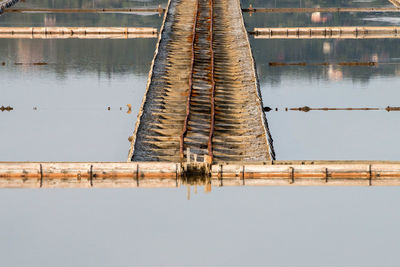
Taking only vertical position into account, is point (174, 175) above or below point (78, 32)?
below

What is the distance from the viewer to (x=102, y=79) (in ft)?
261

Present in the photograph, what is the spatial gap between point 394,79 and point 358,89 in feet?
16.3

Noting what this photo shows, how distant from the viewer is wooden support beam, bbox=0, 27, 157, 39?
97.9 meters

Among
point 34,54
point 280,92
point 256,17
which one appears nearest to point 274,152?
point 280,92

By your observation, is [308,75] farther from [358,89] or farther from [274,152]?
[274,152]

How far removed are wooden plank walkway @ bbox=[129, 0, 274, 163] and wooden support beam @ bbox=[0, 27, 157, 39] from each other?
605 centimetres

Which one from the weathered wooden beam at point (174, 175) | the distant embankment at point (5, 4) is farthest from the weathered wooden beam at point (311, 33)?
the weathered wooden beam at point (174, 175)

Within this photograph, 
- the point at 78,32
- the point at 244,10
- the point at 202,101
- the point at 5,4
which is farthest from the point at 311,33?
the point at 5,4

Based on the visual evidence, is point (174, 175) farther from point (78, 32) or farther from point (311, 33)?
point (78, 32)

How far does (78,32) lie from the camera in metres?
98.4

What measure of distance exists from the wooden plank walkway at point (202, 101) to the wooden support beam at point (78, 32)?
605cm

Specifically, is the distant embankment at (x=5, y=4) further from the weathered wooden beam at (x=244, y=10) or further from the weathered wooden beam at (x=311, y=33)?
the weathered wooden beam at (x=311, y=33)

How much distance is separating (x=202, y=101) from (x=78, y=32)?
121 feet

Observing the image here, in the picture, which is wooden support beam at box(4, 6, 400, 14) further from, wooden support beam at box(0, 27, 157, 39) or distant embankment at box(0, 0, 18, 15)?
wooden support beam at box(0, 27, 157, 39)
